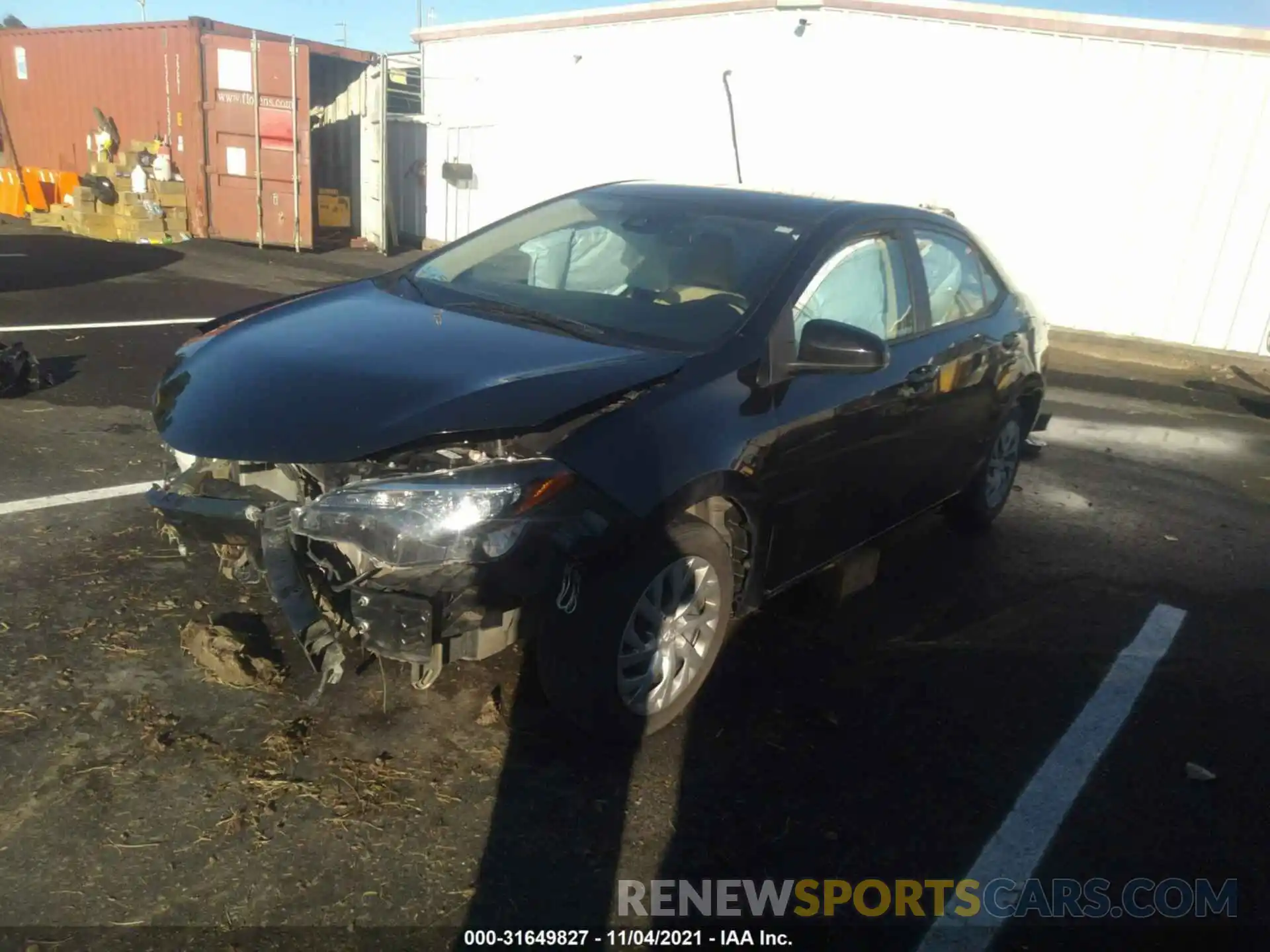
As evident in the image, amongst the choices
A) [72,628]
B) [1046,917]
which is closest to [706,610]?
[1046,917]

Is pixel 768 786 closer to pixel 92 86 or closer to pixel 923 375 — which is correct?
pixel 923 375

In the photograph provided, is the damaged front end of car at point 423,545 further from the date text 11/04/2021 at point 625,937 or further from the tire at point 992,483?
the tire at point 992,483

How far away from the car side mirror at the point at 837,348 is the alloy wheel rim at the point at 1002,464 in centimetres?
211

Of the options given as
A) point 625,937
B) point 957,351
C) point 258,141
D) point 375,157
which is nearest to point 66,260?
point 258,141

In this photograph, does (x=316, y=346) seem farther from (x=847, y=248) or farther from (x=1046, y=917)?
(x=1046, y=917)

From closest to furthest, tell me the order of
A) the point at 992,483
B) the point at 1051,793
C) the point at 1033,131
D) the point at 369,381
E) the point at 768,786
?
the point at 369,381 < the point at 768,786 < the point at 1051,793 < the point at 992,483 < the point at 1033,131

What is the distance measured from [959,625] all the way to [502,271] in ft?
8.17

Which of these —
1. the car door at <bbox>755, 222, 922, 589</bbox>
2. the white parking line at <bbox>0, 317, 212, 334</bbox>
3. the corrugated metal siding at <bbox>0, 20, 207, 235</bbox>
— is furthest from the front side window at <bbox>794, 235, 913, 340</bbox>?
the corrugated metal siding at <bbox>0, 20, 207, 235</bbox>

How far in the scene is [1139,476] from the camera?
701 cm

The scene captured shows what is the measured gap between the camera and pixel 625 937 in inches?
97.4

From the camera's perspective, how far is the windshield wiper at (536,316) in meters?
3.45

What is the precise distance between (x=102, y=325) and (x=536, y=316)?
6.48 metres

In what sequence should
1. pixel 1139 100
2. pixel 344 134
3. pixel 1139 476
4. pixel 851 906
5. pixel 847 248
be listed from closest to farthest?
pixel 851 906 → pixel 847 248 → pixel 1139 476 → pixel 1139 100 → pixel 344 134

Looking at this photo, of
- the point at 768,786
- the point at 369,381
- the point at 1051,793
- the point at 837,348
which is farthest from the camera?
the point at 837,348
